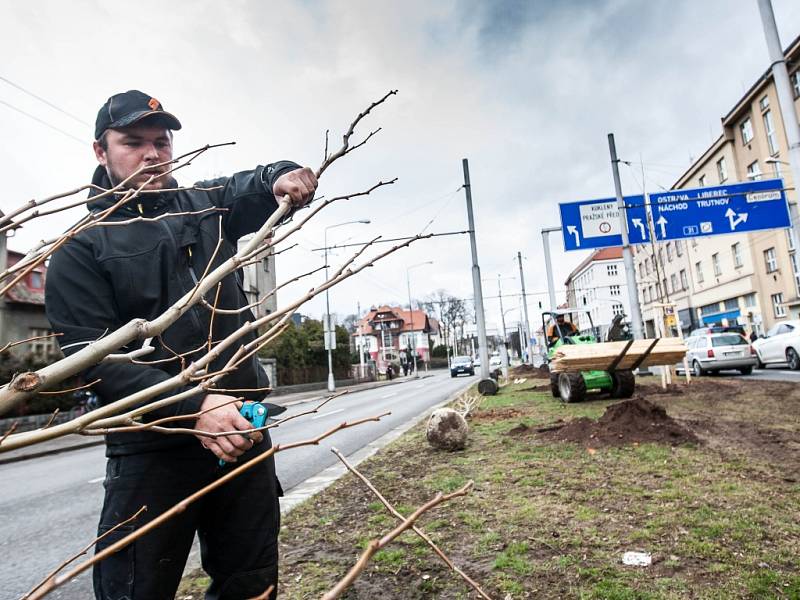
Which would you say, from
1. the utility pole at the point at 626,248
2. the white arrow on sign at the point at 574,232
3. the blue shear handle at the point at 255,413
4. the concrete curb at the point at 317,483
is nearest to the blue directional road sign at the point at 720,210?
the utility pole at the point at 626,248

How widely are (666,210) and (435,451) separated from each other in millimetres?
11143

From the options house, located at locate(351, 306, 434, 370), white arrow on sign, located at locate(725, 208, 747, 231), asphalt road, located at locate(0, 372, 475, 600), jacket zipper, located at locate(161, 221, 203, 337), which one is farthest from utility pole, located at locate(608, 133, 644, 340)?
house, located at locate(351, 306, 434, 370)

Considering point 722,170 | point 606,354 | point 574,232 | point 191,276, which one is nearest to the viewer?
point 191,276

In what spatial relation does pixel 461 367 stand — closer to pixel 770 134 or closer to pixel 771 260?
pixel 771 260

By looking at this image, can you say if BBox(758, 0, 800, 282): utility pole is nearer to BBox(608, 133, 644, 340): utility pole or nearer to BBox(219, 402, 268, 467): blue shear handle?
BBox(608, 133, 644, 340): utility pole

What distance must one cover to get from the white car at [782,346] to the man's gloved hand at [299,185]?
1869 centimetres

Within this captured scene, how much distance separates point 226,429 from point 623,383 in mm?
11001

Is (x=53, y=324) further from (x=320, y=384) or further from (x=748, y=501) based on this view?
(x=320, y=384)

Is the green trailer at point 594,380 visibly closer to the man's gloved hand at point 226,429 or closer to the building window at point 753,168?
the man's gloved hand at point 226,429

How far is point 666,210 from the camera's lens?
13.8m

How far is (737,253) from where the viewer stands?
32.9 meters

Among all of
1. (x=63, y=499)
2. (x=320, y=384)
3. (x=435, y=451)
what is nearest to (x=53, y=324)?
(x=435, y=451)

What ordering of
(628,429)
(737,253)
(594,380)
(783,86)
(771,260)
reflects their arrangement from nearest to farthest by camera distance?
(628,429)
(783,86)
(594,380)
(771,260)
(737,253)

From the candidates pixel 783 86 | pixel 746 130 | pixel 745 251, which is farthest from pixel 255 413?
pixel 745 251
